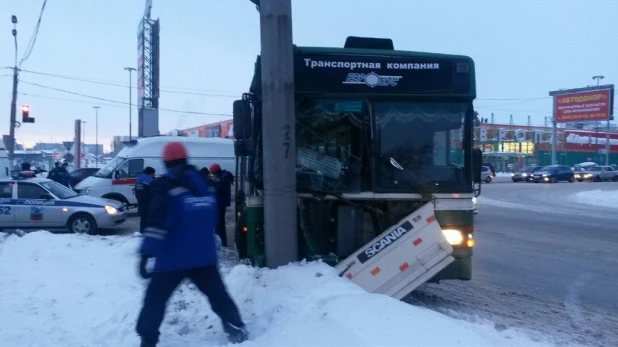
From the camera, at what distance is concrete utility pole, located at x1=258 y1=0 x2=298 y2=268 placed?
22.9ft

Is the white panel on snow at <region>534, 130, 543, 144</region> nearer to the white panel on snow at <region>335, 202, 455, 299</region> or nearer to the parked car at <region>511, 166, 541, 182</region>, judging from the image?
the parked car at <region>511, 166, 541, 182</region>

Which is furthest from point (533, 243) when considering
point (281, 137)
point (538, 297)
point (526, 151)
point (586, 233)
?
point (526, 151)

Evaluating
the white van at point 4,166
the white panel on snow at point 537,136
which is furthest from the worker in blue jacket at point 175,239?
the white panel on snow at point 537,136

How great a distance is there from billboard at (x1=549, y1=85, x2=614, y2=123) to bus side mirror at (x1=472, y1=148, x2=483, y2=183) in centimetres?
5984

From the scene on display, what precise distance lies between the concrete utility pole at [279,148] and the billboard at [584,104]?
2402 inches

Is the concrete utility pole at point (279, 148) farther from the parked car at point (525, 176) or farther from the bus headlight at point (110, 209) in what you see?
the parked car at point (525, 176)

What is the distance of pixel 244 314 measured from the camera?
19.6 ft

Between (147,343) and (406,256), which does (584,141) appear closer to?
(406,256)

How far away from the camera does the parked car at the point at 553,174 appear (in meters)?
54.5

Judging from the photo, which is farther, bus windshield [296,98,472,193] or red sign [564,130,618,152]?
red sign [564,130,618,152]

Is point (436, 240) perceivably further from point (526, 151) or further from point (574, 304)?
point (526, 151)

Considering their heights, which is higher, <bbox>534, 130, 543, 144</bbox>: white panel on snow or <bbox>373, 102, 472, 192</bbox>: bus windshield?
<bbox>534, 130, 543, 144</bbox>: white panel on snow

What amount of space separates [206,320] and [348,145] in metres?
2.59

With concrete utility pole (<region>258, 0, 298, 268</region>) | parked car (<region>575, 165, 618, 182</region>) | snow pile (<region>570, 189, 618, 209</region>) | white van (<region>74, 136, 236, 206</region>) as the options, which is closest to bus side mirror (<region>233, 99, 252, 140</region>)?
concrete utility pole (<region>258, 0, 298, 268</region>)
